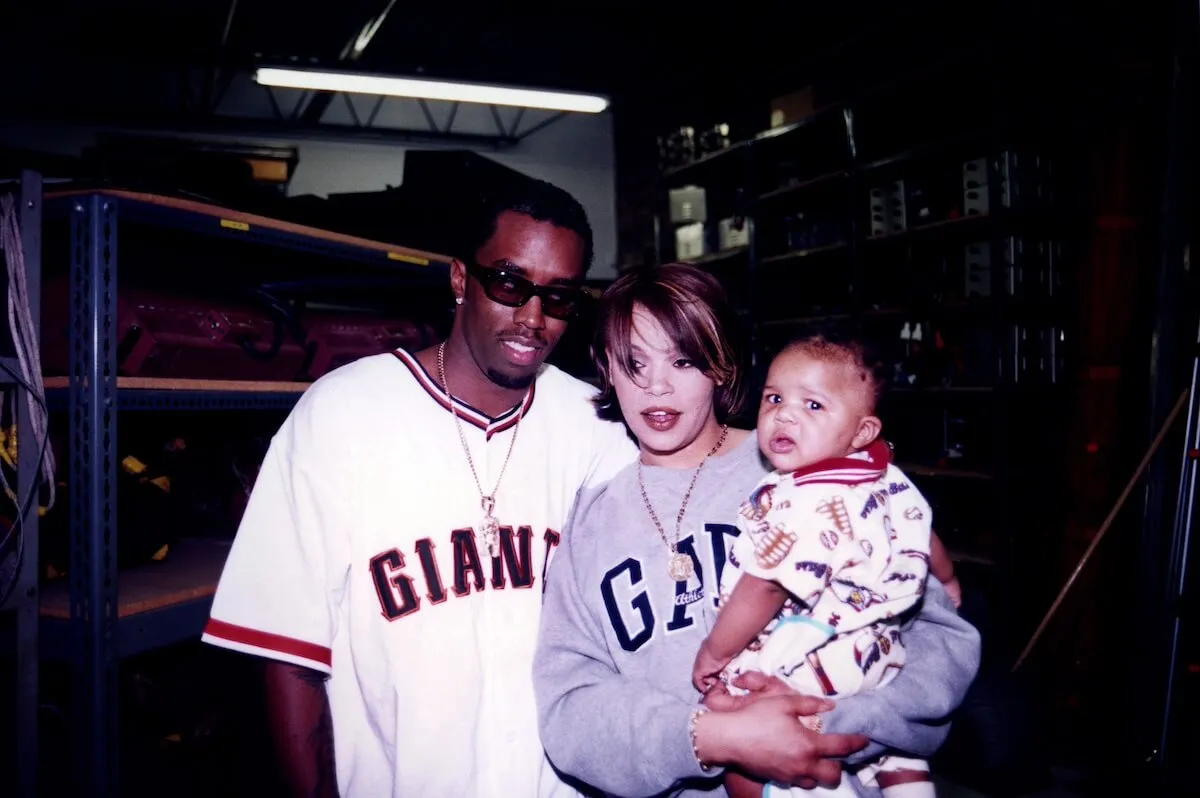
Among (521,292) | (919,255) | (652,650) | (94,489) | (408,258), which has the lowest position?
(652,650)

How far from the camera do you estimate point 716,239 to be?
317 inches

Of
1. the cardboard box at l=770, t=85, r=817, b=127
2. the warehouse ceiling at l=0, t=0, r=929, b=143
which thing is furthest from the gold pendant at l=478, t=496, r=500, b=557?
the warehouse ceiling at l=0, t=0, r=929, b=143

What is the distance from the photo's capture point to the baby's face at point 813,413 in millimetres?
1607

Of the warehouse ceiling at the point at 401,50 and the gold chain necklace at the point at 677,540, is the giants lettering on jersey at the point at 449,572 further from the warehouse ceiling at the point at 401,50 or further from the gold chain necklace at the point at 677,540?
the warehouse ceiling at the point at 401,50

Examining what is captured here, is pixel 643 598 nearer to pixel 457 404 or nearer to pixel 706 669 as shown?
pixel 706 669

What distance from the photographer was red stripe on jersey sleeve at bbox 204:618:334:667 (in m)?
1.64

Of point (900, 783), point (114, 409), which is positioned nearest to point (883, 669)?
point (900, 783)

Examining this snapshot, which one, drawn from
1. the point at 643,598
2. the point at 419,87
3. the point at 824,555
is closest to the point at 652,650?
the point at 643,598

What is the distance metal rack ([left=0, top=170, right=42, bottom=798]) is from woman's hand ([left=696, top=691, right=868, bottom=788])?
1.99m

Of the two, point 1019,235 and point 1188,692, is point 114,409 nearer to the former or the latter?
point 1188,692

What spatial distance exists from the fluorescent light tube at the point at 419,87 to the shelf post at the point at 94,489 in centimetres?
469

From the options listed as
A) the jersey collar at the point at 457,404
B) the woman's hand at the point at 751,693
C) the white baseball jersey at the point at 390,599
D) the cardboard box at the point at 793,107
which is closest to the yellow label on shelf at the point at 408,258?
the jersey collar at the point at 457,404

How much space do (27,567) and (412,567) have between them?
1335mm

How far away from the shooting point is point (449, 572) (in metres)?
1.75
